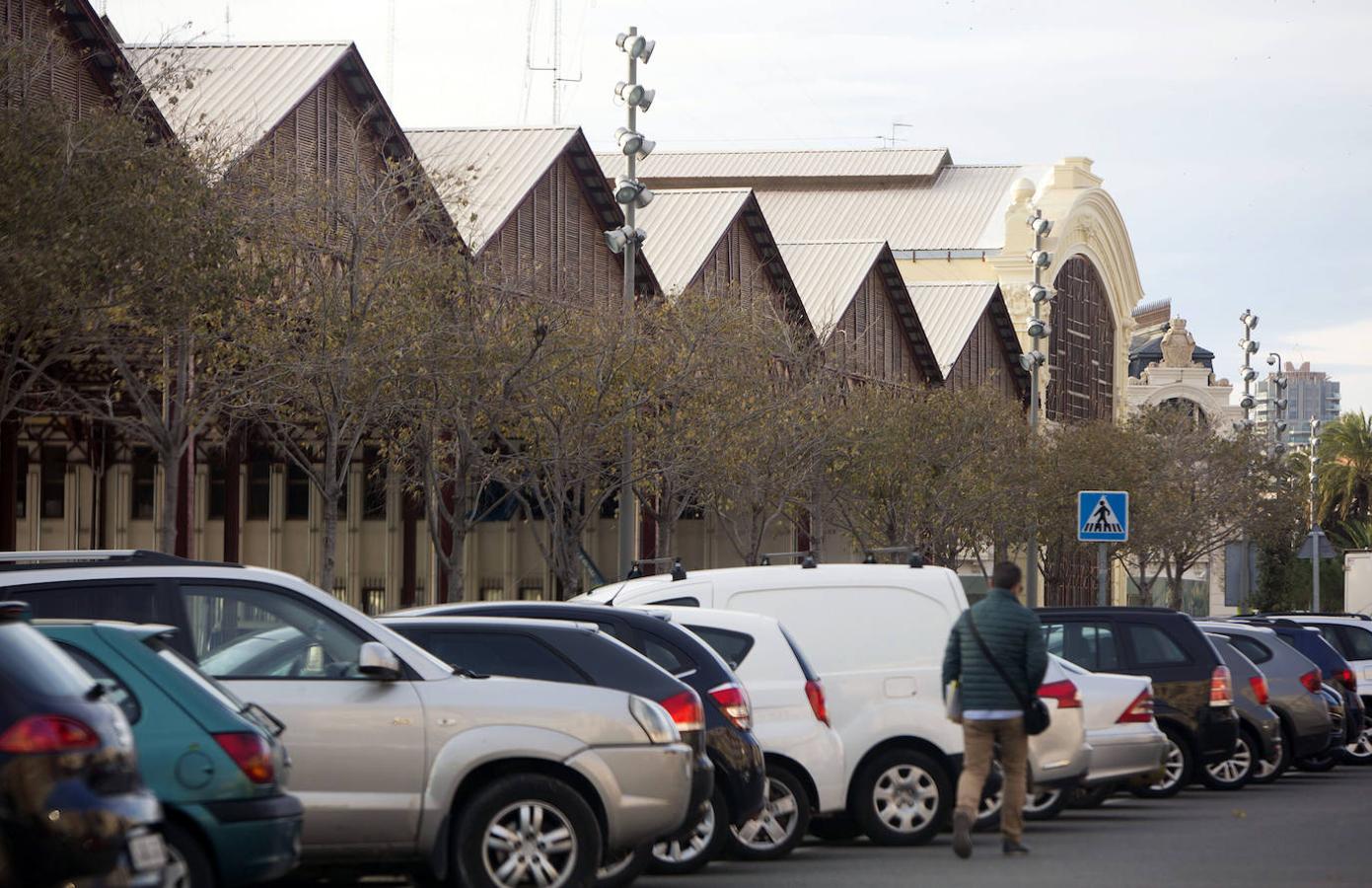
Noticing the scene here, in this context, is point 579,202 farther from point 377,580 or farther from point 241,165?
point 241,165

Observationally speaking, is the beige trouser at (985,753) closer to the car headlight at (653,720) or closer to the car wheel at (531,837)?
the car headlight at (653,720)

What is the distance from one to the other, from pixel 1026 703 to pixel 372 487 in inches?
1379

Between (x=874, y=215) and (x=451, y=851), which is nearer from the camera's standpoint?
(x=451, y=851)

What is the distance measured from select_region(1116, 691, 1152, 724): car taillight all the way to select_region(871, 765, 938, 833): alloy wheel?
244 cm

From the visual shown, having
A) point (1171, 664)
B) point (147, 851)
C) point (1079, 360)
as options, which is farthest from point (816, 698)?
point (1079, 360)

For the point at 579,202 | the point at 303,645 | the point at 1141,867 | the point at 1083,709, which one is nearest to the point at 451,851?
the point at 303,645

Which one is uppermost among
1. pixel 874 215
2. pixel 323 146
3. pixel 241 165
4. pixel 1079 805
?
pixel 874 215

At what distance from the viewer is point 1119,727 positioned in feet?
52.7

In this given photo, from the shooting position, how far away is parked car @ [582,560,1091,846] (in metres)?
14.1

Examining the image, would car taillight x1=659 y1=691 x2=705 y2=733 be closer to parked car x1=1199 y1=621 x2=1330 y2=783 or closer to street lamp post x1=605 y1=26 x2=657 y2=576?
parked car x1=1199 y1=621 x2=1330 y2=783

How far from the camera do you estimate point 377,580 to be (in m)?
47.3

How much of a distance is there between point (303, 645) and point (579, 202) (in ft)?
108

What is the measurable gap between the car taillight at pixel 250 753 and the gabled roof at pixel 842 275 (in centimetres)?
4630

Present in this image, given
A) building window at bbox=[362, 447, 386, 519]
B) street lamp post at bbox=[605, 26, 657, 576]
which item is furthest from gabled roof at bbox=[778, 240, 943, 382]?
street lamp post at bbox=[605, 26, 657, 576]
